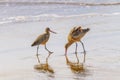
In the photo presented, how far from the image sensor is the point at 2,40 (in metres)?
15.0

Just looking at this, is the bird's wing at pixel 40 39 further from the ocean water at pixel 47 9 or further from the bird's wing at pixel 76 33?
the ocean water at pixel 47 9

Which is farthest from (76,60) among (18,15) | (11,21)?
(18,15)

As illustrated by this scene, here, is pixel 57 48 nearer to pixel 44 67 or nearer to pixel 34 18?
pixel 44 67

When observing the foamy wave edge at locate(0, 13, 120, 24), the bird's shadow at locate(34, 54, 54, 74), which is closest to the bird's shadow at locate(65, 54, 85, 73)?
the bird's shadow at locate(34, 54, 54, 74)

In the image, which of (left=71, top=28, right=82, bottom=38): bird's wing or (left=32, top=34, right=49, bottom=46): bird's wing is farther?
(left=32, top=34, right=49, bottom=46): bird's wing

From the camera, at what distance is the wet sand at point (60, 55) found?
10.4 meters

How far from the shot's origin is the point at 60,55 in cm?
1252

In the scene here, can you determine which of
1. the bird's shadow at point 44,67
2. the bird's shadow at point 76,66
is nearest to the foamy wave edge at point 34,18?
the bird's shadow at point 44,67

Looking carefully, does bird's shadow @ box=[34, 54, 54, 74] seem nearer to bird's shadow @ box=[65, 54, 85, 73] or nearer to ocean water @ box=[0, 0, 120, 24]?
bird's shadow @ box=[65, 54, 85, 73]

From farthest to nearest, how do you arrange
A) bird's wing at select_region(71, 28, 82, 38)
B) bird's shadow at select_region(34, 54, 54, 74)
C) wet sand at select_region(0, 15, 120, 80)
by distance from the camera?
bird's wing at select_region(71, 28, 82, 38)
bird's shadow at select_region(34, 54, 54, 74)
wet sand at select_region(0, 15, 120, 80)

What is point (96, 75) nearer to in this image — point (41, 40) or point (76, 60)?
point (76, 60)

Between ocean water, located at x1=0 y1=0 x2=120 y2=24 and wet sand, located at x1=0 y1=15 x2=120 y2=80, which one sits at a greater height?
ocean water, located at x1=0 y1=0 x2=120 y2=24

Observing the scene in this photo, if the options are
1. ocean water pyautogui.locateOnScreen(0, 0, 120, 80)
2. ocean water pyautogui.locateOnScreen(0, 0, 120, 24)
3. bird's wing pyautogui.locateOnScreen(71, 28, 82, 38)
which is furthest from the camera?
ocean water pyautogui.locateOnScreen(0, 0, 120, 24)

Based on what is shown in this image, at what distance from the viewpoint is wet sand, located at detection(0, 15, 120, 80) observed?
10.4m
